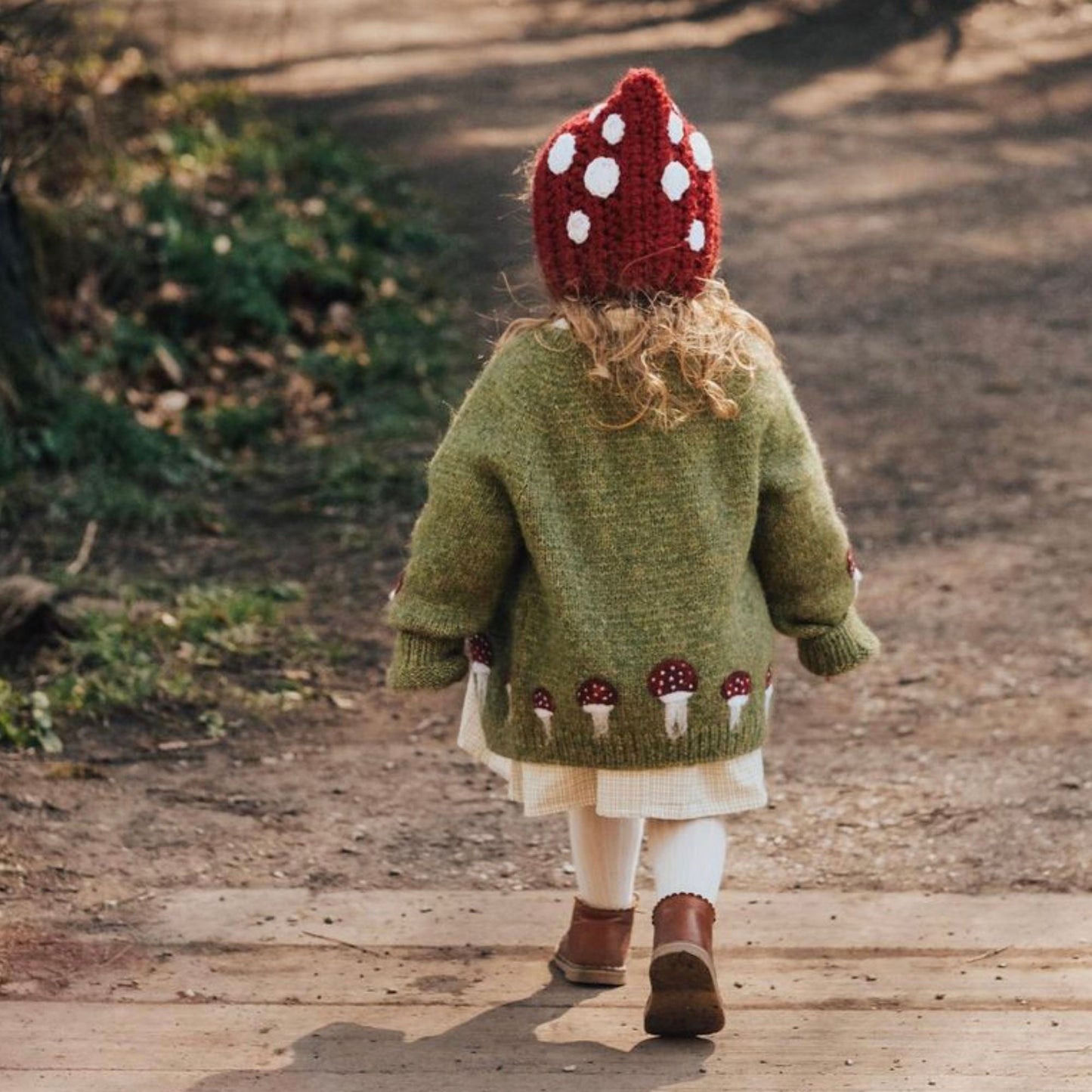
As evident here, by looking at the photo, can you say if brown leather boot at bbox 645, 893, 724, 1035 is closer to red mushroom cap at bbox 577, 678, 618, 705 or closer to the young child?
the young child


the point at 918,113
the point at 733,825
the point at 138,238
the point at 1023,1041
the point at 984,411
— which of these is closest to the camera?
the point at 1023,1041

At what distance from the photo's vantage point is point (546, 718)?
330 centimetres

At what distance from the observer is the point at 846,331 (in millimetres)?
8250

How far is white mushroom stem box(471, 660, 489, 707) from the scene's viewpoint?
3.41m

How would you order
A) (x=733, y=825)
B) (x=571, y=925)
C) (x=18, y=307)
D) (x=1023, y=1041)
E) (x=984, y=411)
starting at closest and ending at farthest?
(x=1023, y=1041) → (x=571, y=925) → (x=733, y=825) → (x=18, y=307) → (x=984, y=411)

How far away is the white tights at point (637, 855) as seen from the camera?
329 cm

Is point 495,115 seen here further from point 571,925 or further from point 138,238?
point 571,925

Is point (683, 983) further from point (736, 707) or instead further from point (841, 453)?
point (841, 453)

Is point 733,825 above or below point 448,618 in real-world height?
below

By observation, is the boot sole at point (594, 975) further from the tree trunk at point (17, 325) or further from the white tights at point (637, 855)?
the tree trunk at point (17, 325)

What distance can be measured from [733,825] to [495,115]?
8.23m

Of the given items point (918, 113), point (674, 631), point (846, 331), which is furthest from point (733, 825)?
point (918, 113)

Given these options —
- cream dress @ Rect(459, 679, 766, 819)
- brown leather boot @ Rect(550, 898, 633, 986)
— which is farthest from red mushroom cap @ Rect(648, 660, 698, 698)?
brown leather boot @ Rect(550, 898, 633, 986)

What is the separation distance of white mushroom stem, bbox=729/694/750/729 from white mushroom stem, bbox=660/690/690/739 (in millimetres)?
83
